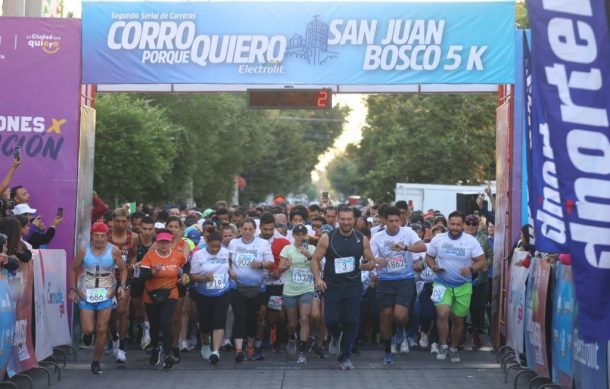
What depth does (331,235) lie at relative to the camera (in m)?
14.0

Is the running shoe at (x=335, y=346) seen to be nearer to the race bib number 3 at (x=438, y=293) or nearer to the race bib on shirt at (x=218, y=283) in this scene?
the race bib number 3 at (x=438, y=293)

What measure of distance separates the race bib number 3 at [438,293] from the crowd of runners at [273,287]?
1 centimetres

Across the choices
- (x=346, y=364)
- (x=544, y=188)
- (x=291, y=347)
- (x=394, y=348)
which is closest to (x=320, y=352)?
(x=291, y=347)

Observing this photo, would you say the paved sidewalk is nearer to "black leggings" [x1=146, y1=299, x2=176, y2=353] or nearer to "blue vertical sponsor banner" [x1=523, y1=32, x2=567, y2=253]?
"black leggings" [x1=146, y1=299, x2=176, y2=353]

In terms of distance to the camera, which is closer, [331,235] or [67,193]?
[331,235]

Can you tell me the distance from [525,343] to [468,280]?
9.00 feet

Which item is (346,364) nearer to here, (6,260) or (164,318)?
(164,318)

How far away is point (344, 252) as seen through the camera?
13.9 meters

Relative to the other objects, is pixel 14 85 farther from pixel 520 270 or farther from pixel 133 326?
pixel 520 270

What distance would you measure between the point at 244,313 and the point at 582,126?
26.5 ft

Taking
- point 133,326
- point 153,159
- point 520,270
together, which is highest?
point 153,159

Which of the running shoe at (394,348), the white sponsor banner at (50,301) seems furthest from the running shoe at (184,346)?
the running shoe at (394,348)

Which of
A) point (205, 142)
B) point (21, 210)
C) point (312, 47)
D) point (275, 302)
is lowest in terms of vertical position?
point (275, 302)

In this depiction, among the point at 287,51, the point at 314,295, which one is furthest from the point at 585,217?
the point at 287,51
